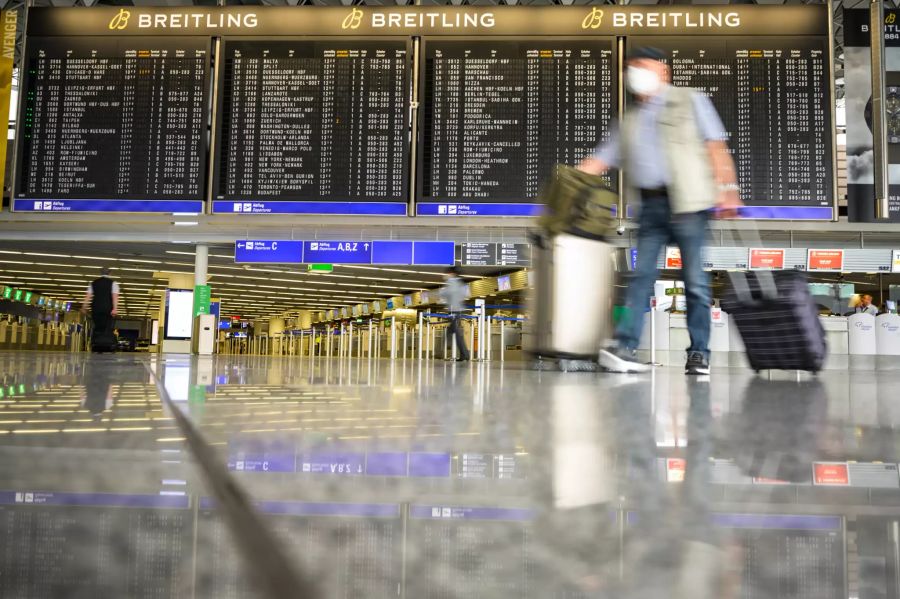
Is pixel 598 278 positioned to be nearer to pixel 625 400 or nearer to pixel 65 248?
pixel 625 400

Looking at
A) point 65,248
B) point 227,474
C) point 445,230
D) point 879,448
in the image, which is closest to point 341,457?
point 227,474

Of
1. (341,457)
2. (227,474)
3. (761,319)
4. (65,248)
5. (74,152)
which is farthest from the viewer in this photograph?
(65,248)

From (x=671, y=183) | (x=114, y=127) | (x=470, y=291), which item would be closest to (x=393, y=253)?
(x=114, y=127)

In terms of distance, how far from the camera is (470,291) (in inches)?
671

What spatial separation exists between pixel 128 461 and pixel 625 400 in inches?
47.3

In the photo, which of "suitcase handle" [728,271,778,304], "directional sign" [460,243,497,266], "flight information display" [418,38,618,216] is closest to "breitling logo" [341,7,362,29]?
"flight information display" [418,38,618,216]

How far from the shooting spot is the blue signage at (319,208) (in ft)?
27.6

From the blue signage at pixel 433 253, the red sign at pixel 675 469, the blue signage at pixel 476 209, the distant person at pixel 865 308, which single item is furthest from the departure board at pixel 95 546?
the distant person at pixel 865 308

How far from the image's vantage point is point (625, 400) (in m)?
1.58

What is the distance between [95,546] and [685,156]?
328 cm

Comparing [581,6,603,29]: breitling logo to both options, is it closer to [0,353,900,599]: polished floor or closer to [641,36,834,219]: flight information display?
[641,36,834,219]: flight information display

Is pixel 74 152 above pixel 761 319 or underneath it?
above

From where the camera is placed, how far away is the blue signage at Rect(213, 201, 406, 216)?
842cm

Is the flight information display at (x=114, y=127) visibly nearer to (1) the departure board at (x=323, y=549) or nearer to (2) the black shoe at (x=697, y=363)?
(2) the black shoe at (x=697, y=363)
